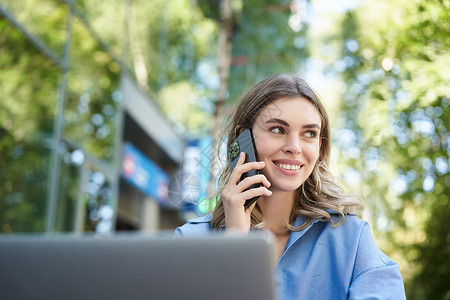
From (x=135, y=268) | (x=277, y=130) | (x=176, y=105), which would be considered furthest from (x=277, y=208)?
(x=176, y=105)

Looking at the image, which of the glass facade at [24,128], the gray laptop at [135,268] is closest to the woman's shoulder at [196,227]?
the gray laptop at [135,268]

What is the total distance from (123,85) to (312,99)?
941cm

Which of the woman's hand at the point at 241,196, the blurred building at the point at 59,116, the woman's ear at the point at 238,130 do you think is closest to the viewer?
the woman's hand at the point at 241,196

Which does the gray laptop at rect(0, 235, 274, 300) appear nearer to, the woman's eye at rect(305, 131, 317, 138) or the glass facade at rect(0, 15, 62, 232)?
the woman's eye at rect(305, 131, 317, 138)

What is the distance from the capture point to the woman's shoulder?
2.10 meters

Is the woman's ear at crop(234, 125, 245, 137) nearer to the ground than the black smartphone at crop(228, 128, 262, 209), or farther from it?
farther from it

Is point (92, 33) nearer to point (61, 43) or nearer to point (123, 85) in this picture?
point (61, 43)

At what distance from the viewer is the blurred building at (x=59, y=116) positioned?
6.44 meters

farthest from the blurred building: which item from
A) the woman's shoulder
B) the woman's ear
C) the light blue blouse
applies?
the light blue blouse

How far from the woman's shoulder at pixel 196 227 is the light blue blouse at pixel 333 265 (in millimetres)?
334

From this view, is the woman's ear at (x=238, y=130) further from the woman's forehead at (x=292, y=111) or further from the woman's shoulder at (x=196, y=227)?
the woman's shoulder at (x=196, y=227)

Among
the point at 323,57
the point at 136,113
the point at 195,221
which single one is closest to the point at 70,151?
the point at 136,113

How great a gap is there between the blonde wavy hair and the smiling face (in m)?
0.09

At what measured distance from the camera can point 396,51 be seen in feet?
18.8
